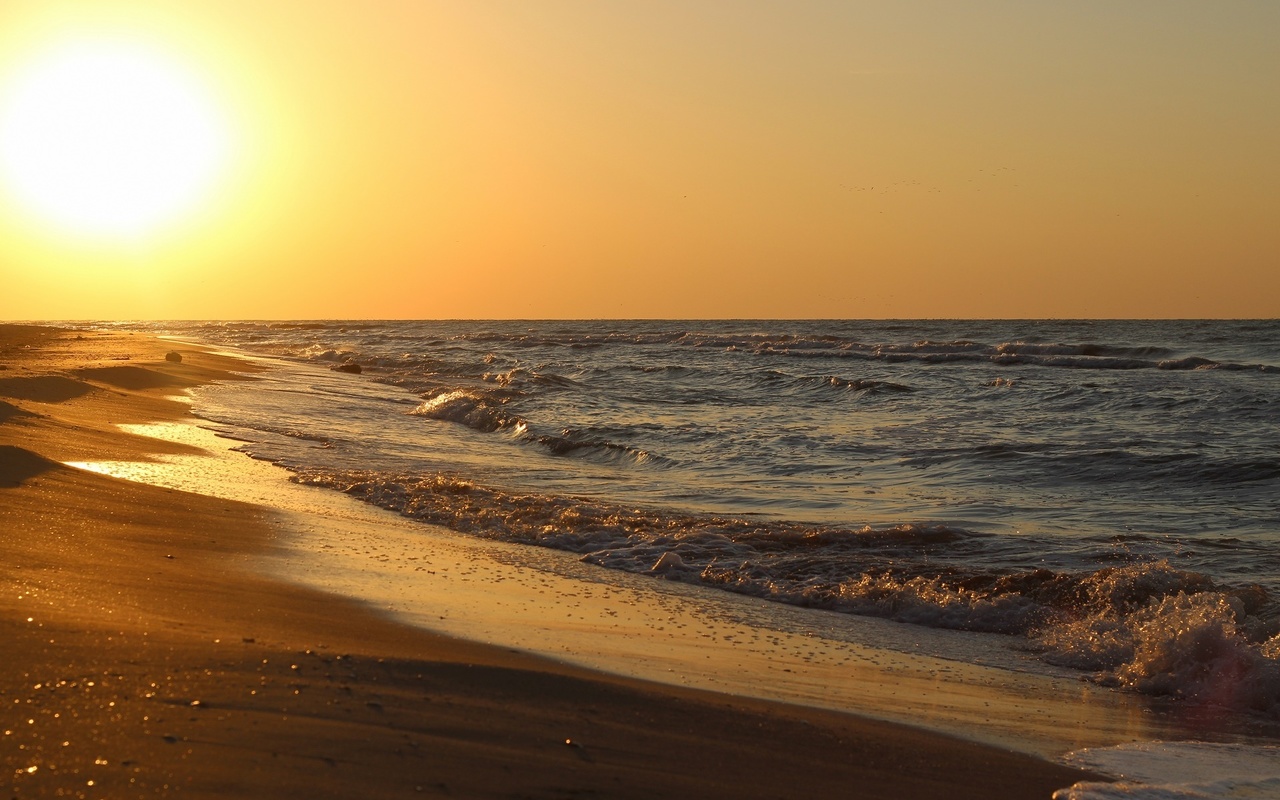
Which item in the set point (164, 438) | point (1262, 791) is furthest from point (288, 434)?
point (1262, 791)

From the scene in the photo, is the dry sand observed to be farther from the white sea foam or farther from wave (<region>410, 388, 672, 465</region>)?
wave (<region>410, 388, 672, 465</region>)

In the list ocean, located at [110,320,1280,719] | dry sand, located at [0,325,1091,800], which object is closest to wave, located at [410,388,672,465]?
ocean, located at [110,320,1280,719]

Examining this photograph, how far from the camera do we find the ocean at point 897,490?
6.94 m

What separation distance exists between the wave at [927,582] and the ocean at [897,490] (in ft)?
0.07

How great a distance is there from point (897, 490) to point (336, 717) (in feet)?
30.7

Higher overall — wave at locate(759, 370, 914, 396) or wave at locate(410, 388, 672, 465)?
wave at locate(759, 370, 914, 396)

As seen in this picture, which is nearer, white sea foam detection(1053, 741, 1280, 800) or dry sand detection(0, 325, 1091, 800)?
dry sand detection(0, 325, 1091, 800)

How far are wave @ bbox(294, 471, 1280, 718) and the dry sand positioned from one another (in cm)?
210

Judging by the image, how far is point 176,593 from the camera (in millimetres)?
5176

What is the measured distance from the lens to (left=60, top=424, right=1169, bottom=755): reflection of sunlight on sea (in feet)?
16.2

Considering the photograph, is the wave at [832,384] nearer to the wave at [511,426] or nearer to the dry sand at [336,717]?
the wave at [511,426]

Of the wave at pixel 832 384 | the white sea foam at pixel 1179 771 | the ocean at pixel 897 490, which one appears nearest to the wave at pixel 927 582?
the ocean at pixel 897 490

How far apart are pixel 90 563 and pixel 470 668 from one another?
2464 millimetres

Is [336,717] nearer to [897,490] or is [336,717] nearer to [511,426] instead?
[897,490]
